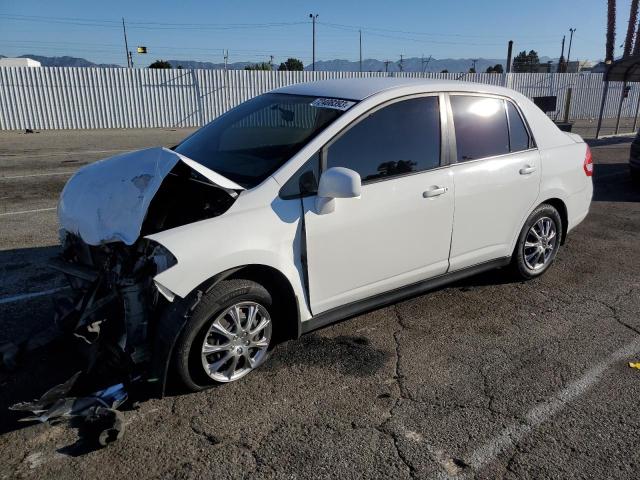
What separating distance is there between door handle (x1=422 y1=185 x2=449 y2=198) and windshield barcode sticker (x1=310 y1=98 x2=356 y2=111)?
0.84 m

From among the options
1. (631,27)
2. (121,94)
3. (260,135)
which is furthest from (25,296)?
(631,27)

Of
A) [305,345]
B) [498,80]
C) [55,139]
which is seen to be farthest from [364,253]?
[498,80]

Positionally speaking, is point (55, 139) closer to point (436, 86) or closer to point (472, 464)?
point (436, 86)

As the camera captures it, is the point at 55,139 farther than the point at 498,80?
No

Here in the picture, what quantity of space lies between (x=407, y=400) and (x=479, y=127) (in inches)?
92.2

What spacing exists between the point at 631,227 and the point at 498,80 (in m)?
20.6

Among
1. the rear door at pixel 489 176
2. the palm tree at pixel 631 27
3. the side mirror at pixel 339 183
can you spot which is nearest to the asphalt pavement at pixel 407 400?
the rear door at pixel 489 176

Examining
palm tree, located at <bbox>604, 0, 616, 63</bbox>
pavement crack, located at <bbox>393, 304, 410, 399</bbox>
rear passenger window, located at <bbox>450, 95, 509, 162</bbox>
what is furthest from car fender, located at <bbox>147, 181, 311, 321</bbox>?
palm tree, located at <bbox>604, 0, 616, 63</bbox>

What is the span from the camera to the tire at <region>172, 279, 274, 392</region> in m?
3.01

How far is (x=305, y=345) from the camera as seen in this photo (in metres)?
3.87

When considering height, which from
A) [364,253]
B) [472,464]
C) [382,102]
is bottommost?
[472,464]

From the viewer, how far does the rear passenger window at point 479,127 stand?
4148 mm

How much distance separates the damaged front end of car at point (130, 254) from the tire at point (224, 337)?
134mm

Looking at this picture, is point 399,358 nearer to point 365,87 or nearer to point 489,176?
point 489,176
